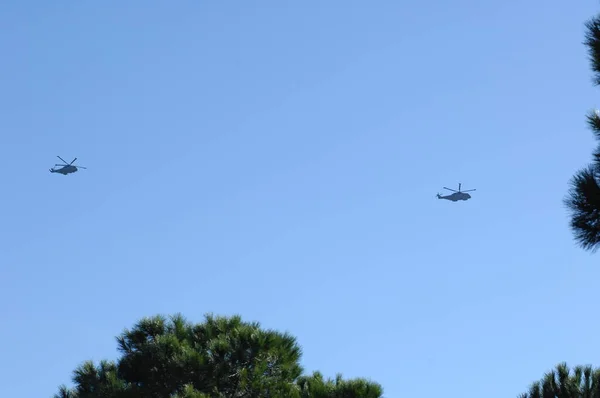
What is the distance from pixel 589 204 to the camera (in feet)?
45.9

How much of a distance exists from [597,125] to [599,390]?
13.4m

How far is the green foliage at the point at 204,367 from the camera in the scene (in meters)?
33.1

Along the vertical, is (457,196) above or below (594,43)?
above

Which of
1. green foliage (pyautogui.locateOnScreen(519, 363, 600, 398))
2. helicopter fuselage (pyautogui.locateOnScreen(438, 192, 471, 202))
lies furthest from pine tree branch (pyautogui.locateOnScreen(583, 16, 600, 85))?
helicopter fuselage (pyautogui.locateOnScreen(438, 192, 471, 202))

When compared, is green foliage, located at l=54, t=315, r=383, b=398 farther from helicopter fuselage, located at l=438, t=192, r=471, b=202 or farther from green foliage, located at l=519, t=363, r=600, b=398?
helicopter fuselage, located at l=438, t=192, r=471, b=202

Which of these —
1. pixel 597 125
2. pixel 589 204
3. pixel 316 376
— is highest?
pixel 316 376

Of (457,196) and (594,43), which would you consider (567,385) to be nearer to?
(594,43)

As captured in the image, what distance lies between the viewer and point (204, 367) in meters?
33.9

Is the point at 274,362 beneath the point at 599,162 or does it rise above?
above

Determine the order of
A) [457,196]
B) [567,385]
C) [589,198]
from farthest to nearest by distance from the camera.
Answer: [457,196] → [567,385] → [589,198]

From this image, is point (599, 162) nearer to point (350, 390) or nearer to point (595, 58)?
point (595, 58)

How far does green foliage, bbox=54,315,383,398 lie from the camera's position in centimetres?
3312

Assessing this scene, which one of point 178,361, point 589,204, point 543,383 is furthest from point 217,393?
point 589,204

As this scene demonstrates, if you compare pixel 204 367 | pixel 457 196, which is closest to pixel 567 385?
pixel 204 367
